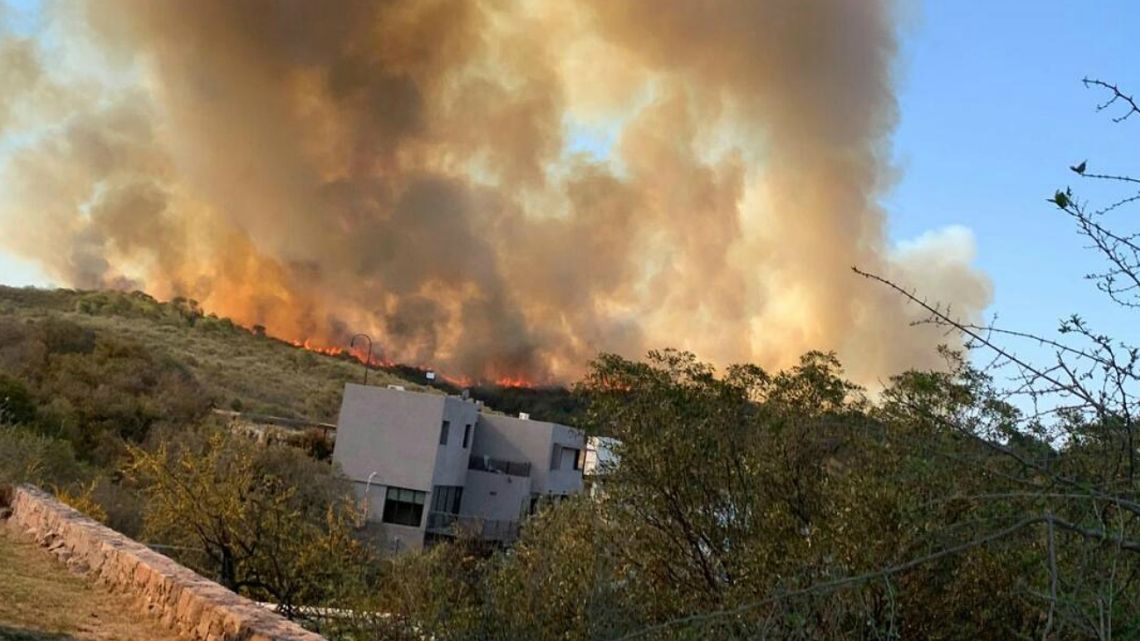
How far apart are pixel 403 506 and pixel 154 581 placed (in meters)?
23.2

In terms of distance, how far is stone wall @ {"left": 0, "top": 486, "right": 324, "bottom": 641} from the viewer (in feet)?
26.5

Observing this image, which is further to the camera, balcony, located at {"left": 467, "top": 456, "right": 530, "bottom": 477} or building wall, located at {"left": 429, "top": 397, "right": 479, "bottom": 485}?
balcony, located at {"left": 467, "top": 456, "right": 530, "bottom": 477}

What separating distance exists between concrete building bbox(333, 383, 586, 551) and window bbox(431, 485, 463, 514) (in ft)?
0.13

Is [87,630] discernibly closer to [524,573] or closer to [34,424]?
[524,573]

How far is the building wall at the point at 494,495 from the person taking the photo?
34500 mm

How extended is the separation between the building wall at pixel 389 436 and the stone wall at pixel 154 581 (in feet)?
62.1

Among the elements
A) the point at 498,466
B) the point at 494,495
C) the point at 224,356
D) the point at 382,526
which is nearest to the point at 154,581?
the point at 382,526

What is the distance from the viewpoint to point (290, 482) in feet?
88.1

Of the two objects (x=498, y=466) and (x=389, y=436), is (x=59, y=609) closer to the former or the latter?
(x=389, y=436)

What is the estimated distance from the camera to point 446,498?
112 ft

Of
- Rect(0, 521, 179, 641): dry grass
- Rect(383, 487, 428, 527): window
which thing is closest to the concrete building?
Rect(383, 487, 428, 527): window

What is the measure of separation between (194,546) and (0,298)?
5014 centimetres

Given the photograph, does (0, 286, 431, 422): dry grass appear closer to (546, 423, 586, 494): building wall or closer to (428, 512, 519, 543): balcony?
(428, 512, 519, 543): balcony

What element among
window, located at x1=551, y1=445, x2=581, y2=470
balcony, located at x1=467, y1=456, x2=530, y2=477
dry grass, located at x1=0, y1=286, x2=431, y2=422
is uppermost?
dry grass, located at x1=0, y1=286, x2=431, y2=422
